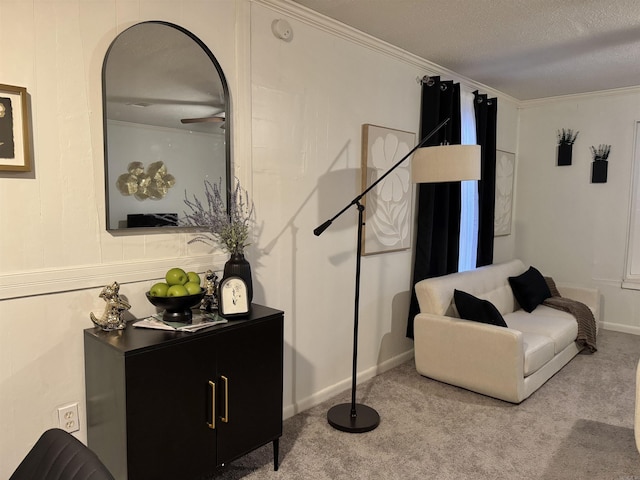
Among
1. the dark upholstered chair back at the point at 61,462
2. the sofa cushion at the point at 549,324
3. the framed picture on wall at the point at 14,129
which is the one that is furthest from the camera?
the sofa cushion at the point at 549,324

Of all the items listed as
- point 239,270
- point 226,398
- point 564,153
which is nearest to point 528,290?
point 564,153

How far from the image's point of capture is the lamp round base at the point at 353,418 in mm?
2781

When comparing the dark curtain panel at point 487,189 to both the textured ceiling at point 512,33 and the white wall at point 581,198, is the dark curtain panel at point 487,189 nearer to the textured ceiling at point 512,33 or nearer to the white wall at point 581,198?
the textured ceiling at point 512,33

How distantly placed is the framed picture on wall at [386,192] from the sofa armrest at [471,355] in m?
0.64

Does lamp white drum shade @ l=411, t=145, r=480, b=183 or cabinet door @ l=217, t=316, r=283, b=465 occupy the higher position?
lamp white drum shade @ l=411, t=145, r=480, b=183

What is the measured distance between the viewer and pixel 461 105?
14.2 feet

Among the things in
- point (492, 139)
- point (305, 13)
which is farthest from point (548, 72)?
point (305, 13)

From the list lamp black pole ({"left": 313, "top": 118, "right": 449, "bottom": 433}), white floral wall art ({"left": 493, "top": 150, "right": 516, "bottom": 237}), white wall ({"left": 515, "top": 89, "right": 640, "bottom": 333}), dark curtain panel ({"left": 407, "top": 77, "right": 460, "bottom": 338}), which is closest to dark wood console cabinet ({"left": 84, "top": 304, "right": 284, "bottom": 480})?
lamp black pole ({"left": 313, "top": 118, "right": 449, "bottom": 433})

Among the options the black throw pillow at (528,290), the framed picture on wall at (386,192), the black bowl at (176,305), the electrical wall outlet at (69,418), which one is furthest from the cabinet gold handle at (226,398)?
the black throw pillow at (528,290)

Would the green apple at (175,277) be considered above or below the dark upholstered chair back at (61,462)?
above

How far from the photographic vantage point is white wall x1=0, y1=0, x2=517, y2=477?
1853 mm

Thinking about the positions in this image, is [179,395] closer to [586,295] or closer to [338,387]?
[338,387]

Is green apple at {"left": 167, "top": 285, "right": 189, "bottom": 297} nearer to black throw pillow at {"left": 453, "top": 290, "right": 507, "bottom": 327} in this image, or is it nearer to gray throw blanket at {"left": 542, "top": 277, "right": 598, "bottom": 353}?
black throw pillow at {"left": 453, "top": 290, "right": 507, "bottom": 327}

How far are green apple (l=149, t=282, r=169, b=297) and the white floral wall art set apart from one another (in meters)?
3.85
